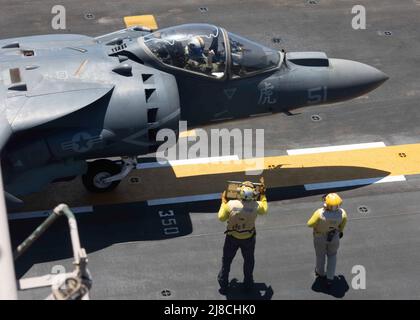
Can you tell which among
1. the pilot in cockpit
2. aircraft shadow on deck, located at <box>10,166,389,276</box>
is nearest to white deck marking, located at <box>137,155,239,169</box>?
aircraft shadow on deck, located at <box>10,166,389,276</box>

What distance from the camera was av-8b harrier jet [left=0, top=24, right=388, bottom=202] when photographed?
52.1 ft

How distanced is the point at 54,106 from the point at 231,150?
181 inches

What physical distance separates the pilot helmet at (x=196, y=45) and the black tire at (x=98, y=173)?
255cm

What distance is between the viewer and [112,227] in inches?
663

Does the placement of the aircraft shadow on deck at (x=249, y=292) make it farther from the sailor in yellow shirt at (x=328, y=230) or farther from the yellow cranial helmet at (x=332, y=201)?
the yellow cranial helmet at (x=332, y=201)

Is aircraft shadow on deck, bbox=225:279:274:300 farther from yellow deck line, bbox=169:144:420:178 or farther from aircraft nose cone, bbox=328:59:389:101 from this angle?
aircraft nose cone, bbox=328:59:389:101

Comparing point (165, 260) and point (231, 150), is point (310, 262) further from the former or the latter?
point (231, 150)

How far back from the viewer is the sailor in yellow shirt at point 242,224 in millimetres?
14461

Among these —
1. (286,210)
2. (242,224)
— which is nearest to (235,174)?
(286,210)

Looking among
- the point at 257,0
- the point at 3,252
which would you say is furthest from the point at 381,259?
the point at 257,0

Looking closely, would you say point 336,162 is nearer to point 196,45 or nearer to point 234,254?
point 196,45

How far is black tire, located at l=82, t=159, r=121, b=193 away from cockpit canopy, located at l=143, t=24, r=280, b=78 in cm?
216

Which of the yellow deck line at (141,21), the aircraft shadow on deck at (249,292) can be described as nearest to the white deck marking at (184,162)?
the aircraft shadow on deck at (249,292)

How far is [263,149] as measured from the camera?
19.2 meters
